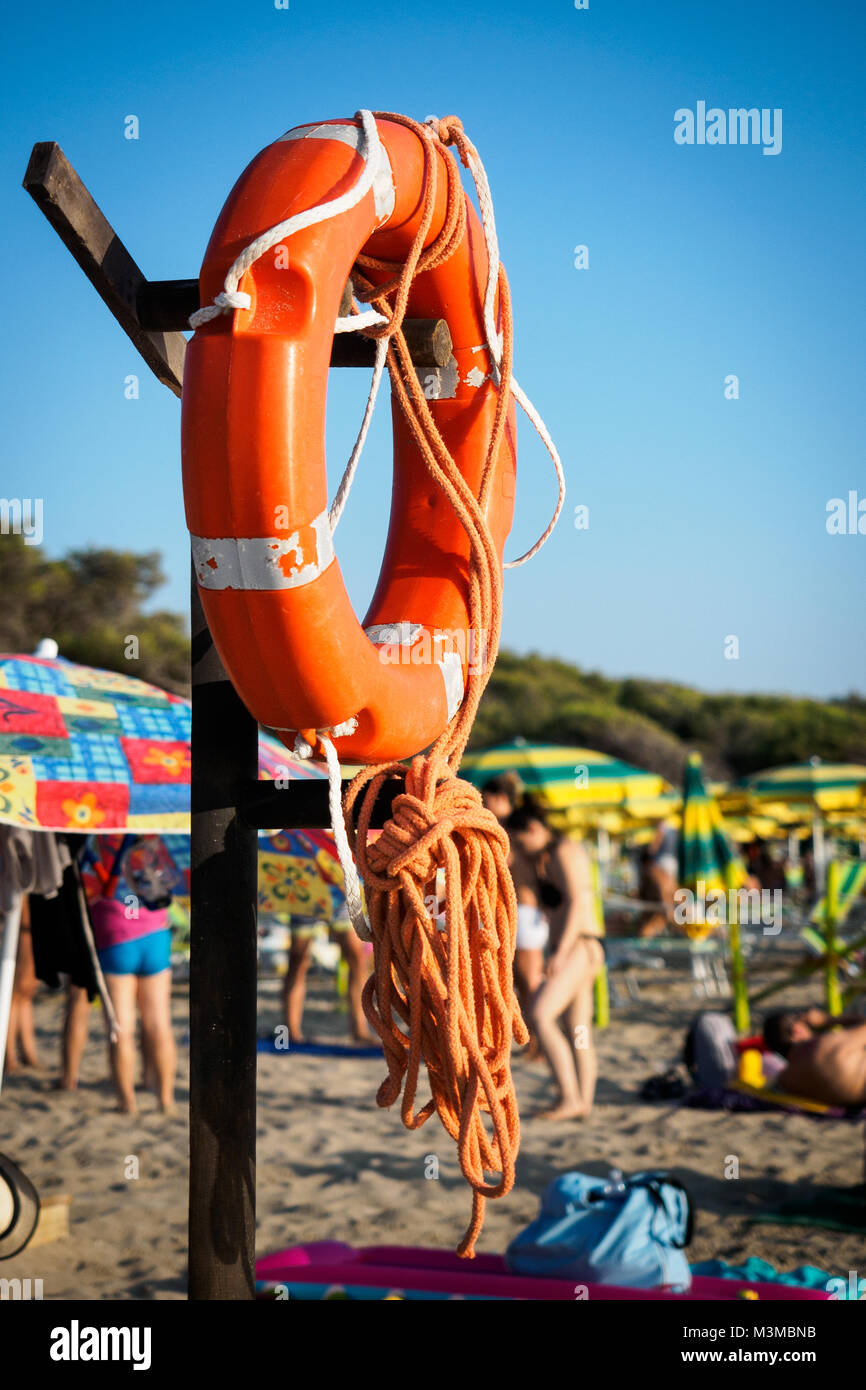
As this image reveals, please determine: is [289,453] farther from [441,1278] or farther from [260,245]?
[441,1278]

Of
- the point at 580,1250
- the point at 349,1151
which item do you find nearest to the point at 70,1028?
the point at 349,1151

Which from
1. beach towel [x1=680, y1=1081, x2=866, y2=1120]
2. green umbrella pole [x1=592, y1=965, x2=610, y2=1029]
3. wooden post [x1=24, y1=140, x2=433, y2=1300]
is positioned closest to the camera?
wooden post [x1=24, y1=140, x2=433, y2=1300]

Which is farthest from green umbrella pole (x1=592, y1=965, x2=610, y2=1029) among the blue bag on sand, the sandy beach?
the blue bag on sand

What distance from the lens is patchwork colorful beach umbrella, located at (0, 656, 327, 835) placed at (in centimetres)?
315

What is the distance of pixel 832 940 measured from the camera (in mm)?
8000

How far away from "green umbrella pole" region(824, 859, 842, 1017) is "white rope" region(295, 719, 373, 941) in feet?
22.8

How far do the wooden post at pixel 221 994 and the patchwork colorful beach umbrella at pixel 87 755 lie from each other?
1276 mm

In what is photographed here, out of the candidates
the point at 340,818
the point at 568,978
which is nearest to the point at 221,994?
the point at 340,818

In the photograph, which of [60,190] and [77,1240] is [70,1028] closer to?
[77,1240]

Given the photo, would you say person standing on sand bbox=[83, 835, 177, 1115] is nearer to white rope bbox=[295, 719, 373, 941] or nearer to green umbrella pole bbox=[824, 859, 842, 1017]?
white rope bbox=[295, 719, 373, 941]

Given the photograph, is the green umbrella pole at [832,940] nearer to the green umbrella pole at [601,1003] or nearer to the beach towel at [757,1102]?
the green umbrella pole at [601,1003]

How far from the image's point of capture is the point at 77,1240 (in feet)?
13.6
